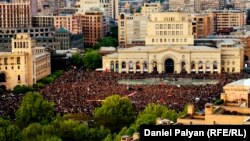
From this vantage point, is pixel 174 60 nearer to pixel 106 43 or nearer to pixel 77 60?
pixel 77 60

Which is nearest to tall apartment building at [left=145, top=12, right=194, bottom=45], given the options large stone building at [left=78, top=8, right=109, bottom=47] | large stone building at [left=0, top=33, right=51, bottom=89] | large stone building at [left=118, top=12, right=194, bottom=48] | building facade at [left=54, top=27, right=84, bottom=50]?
large stone building at [left=118, top=12, right=194, bottom=48]

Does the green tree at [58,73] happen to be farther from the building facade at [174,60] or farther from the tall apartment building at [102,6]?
the tall apartment building at [102,6]

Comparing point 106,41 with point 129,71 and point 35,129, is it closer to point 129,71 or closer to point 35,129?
point 129,71

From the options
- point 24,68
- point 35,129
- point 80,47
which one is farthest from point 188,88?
point 80,47

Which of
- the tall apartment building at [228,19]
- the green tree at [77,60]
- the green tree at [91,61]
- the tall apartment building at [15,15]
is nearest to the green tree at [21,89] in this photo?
the green tree at [91,61]

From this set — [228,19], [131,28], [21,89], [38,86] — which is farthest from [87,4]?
[21,89]
